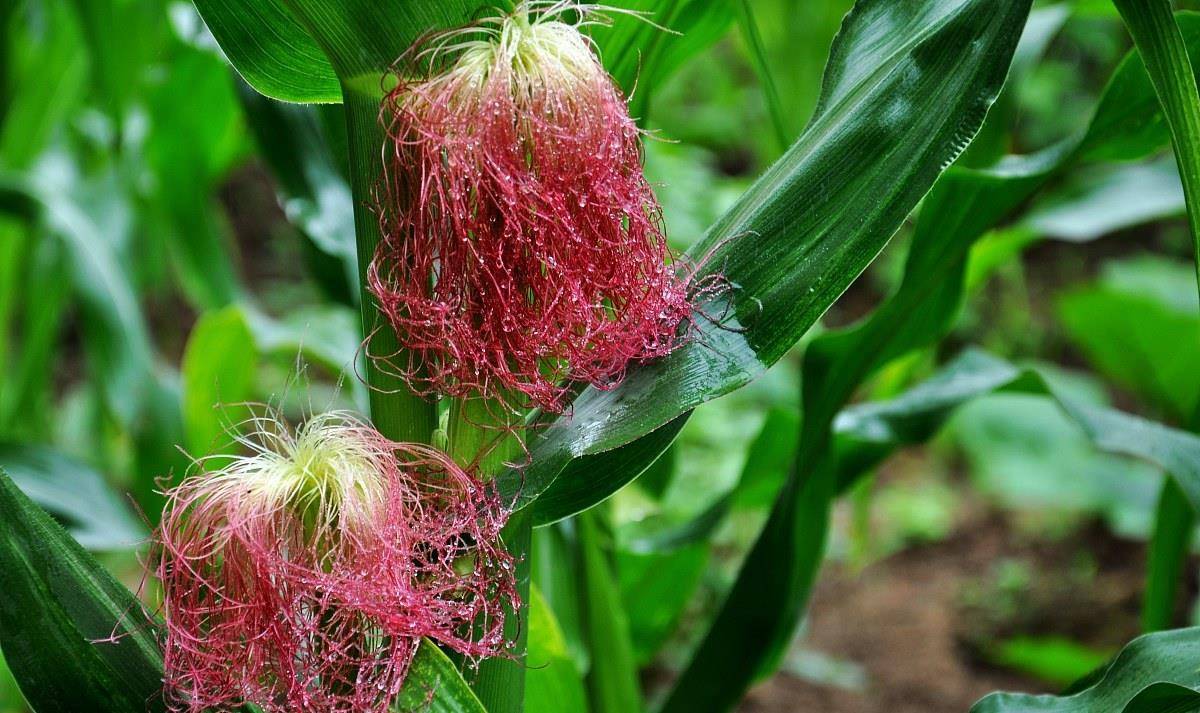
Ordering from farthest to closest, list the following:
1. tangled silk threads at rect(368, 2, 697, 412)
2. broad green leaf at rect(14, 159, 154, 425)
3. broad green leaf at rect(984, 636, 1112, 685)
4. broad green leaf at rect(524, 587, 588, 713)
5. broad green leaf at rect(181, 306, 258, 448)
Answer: broad green leaf at rect(984, 636, 1112, 685) < broad green leaf at rect(14, 159, 154, 425) < broad green leaf at rect(181, 306, 258, 448) < broad green leaf at rect(524, 587, 588, 713) < tangled silk threads at rect(368, 2, 697, 412)

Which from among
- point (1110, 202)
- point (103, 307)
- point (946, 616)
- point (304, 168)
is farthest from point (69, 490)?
point (946, 616)

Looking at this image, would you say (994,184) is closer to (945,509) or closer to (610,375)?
(610,375)

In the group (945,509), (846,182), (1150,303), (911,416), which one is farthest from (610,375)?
(945,509)

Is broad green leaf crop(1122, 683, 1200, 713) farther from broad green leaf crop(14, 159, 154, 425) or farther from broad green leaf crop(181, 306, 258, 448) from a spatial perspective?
broad green leaf crop(14, 159, 154, 425)

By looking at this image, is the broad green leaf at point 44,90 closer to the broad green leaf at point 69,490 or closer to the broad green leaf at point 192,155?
the broad green leaf at point 192,155

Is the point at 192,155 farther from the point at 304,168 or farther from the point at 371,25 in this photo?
the point at 371,25

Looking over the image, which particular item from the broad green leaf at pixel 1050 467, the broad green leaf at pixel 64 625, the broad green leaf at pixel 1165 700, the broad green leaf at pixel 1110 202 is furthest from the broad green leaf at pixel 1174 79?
the broad green leaf at pixel 1050 467

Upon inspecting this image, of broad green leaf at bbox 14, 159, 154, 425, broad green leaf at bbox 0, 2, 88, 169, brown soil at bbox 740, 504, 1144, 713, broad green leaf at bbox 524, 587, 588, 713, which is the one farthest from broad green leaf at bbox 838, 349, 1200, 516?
broad green leaf at bbox 0, 2, 88, 169
